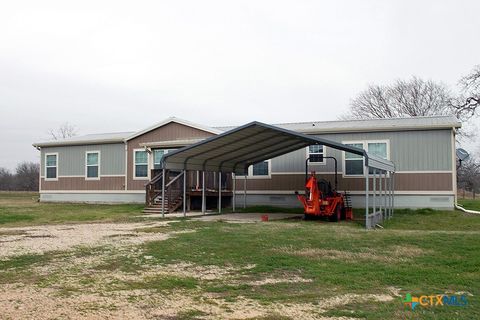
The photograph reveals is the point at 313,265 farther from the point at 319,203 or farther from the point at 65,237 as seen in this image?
the point at 319,203

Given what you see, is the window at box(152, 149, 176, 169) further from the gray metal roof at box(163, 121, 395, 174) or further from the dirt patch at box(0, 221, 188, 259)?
the dirt patch at box(0, 221, 188, 259)

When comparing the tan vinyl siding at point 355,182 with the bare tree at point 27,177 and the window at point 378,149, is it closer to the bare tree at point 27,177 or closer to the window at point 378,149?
the window at point 378,149

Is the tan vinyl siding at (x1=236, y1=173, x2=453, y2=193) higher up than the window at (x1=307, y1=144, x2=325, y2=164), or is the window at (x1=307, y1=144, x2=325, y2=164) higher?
the window at (x1=307, y1=144, x2=325, y2=164)

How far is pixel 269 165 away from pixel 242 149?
12.2 feet

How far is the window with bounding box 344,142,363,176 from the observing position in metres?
19.8

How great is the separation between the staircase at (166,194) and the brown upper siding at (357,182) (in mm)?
3193

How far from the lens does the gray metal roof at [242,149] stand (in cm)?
1514

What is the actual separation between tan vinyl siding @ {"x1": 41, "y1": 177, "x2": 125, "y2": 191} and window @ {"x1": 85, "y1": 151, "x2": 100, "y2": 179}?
0.32 meters

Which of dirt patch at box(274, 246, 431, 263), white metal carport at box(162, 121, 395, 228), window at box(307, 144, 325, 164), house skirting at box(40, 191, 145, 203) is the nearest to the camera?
dirt patch at box(274, 246, 431, 263)

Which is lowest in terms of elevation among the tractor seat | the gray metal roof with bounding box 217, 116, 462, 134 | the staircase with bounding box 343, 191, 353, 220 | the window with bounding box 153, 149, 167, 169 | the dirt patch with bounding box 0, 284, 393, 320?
the dirt patch with bounding box 0, 284, 393, 320

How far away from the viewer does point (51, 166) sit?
27016 millimetres

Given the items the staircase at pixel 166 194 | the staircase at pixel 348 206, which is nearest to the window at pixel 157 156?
the staircase at pixel 166 194

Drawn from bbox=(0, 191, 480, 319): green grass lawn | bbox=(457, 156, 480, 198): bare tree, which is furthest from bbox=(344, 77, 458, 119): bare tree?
bbox=(0, 191, 480, 319): green grass lawn

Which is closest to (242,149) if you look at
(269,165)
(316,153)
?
(269,165)
